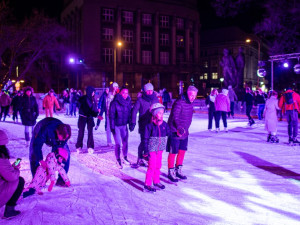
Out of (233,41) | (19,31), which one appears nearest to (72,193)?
(19,31)

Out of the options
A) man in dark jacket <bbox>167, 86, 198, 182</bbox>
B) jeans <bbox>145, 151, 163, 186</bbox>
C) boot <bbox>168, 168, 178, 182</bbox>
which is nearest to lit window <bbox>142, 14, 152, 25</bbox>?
man in dark jacket <bbox>167, 86, 198, 182</bbox>

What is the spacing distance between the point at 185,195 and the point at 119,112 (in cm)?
270

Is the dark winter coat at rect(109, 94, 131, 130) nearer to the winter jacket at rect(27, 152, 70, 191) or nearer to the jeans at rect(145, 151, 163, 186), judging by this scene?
the jeans at rect(145, 151, 163, 186)

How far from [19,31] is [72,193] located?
2541cm

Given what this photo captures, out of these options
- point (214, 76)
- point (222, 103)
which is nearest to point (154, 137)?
point (222, 103)

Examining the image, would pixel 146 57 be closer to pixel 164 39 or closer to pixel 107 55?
pixel 164 39

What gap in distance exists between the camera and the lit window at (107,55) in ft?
188

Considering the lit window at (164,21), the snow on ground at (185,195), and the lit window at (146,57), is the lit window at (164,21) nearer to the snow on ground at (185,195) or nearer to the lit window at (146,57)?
the lit window at (146,57)

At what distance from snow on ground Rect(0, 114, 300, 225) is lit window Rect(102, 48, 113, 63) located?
49.8m

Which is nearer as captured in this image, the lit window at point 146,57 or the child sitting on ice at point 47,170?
the child sitting on ice at point 47,170

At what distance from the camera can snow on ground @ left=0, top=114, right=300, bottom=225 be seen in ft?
13.9

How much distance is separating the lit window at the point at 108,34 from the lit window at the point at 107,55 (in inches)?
78.1

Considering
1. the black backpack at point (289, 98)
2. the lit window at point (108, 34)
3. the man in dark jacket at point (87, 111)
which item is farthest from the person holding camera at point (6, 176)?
the lit window at point (108, 34)

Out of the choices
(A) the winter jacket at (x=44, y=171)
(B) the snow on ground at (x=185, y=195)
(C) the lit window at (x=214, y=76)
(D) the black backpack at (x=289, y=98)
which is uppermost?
(C) the lit window at (x=214, y=76)
